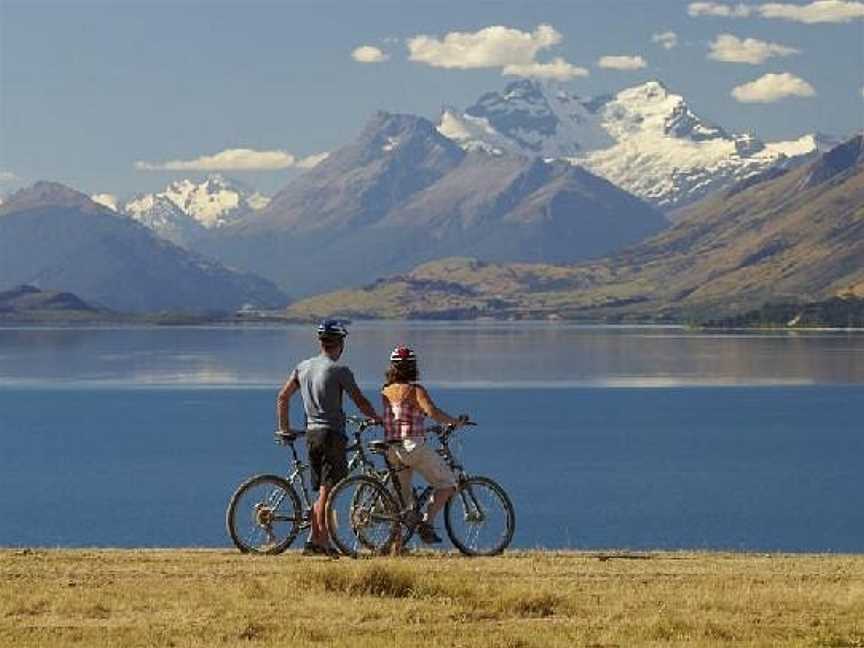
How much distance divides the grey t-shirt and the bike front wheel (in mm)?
2549

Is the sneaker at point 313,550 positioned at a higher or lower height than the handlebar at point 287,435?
lower

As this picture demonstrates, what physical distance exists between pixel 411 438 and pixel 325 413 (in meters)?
1.53

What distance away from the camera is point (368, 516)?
92.3 feet

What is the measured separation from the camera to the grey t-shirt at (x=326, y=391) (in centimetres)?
2783

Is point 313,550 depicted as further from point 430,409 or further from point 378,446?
point 430,409

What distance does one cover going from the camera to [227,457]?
130m

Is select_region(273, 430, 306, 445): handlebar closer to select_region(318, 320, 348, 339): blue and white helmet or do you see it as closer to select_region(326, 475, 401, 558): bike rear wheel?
select_region(326, 475, 401, 558): bike rear wheel

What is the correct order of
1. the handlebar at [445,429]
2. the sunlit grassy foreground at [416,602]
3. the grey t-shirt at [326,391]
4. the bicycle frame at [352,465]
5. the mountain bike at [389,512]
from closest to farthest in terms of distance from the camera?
the sunlit grassy foreground at [416,602] → the grey t-shirt at [326,391] → the mountain bike at [389,512] → the handlebar at [445,429] → the bicycle frame at [352,465]

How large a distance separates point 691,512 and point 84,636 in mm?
77468

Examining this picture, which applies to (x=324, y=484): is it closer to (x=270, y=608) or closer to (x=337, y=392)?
(x=337, y=392)

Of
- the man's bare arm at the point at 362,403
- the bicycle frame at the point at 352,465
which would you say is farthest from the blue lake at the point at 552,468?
the man's bare arm at the point at 362,403

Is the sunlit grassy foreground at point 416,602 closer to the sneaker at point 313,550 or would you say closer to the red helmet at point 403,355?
the sneaker at point 313,550

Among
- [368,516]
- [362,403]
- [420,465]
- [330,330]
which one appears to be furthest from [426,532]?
[330,330]

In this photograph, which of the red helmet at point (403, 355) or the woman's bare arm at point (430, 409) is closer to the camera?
the woman's bare arm at point (430, 409)
